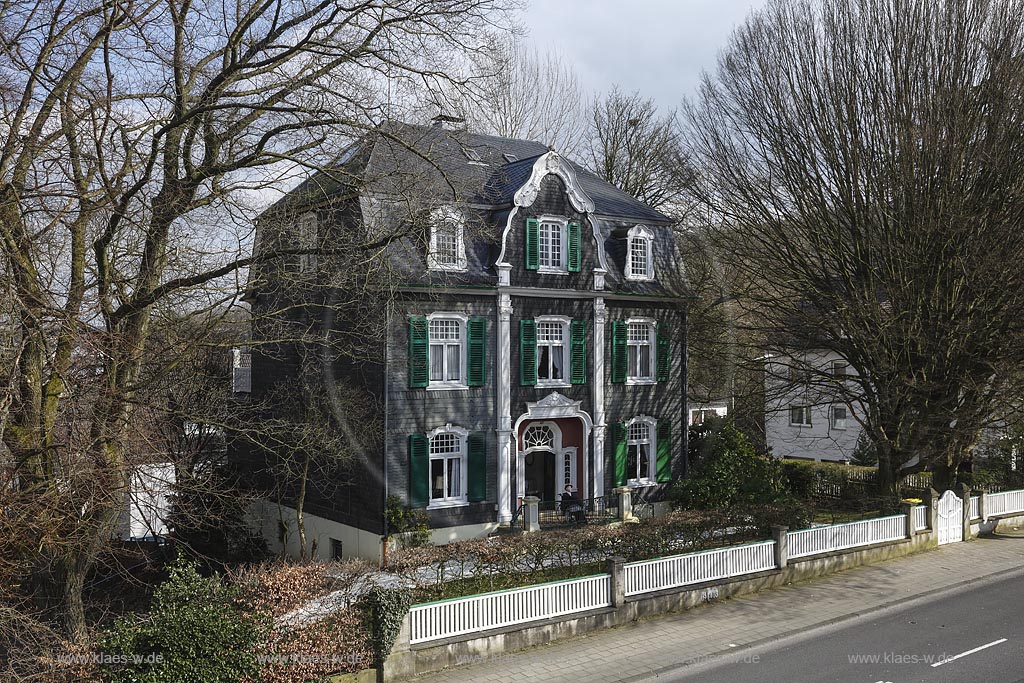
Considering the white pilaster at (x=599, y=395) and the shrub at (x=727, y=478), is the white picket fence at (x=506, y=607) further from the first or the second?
the shrub at (x=727, y=478)

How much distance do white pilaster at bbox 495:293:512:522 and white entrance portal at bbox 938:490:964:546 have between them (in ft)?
36.6

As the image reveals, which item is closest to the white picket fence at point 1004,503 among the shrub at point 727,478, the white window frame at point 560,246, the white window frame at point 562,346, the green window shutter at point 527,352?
the shrub at point 727,478

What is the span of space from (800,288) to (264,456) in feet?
55.5

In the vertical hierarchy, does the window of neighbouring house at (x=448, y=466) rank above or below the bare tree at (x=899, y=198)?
below

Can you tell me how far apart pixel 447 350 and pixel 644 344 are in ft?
23.8

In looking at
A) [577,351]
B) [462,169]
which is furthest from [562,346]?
[462,169]

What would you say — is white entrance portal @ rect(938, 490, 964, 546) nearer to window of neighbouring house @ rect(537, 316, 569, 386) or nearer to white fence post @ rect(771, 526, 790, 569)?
white fence post @ rect(771, 526, 790, 569)

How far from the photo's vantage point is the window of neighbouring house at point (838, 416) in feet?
123

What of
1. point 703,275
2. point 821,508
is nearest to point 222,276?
point 821,508

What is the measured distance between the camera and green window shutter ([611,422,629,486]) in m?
26.3

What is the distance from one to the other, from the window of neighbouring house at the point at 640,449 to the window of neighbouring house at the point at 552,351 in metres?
3.07

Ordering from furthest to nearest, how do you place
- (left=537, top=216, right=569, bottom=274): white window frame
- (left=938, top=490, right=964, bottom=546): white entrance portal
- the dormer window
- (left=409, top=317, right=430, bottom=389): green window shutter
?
the dormer window < (left=537, top=216, right=569, bottom=274): white window frame < (left=409, top=317, right=430, bottom=389): green window shutter < (left=938, top=490, right=964, bottom=546): white entrance portal

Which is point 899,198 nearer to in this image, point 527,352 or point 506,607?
point 527,352

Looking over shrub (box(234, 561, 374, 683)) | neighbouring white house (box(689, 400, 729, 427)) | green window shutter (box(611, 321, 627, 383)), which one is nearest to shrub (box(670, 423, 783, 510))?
green window shutter (box(611, 321, 627, 383))
